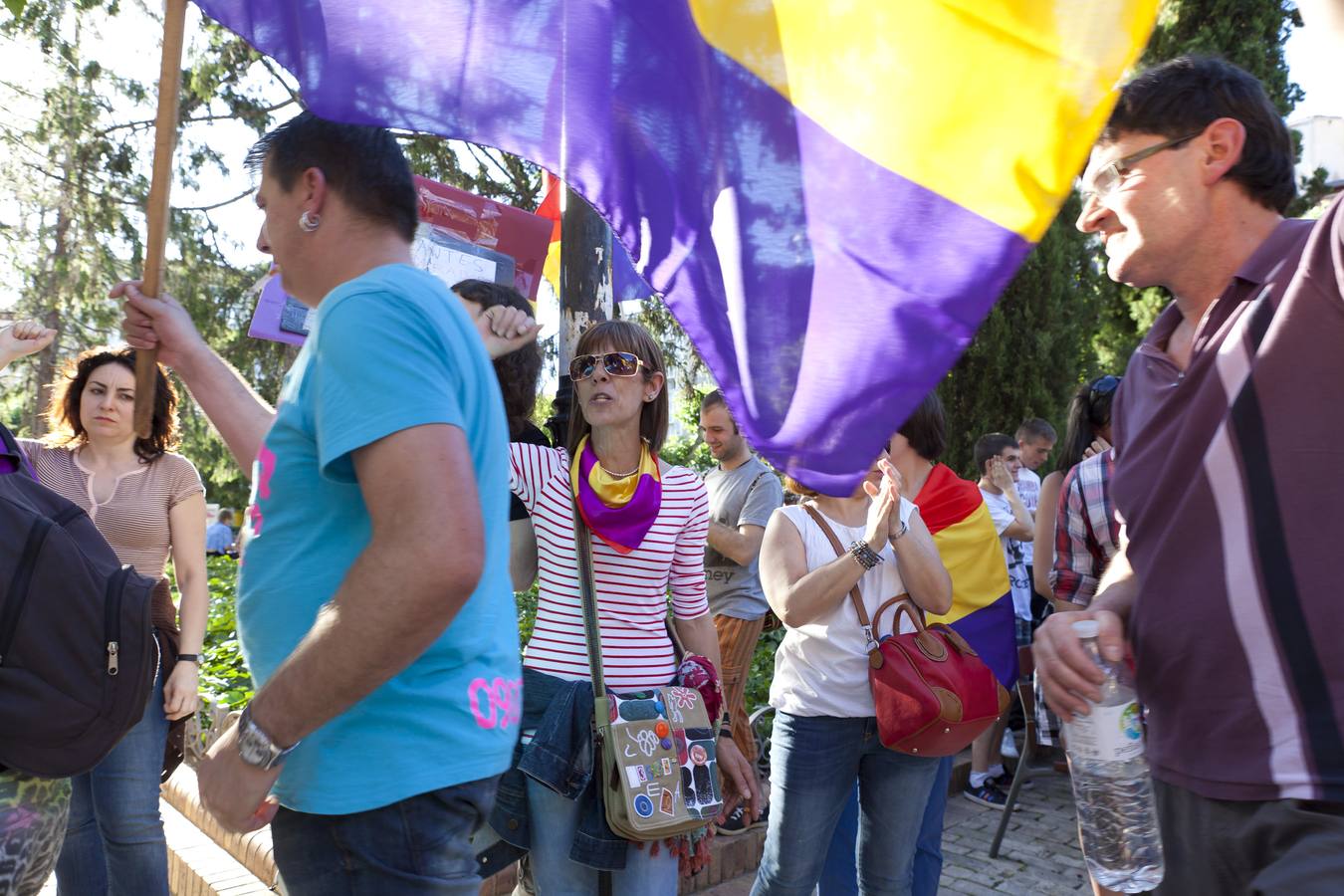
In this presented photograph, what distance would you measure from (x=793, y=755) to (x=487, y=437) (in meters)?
1.88

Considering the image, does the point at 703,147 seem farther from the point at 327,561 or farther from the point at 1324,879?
the point at 1324,879

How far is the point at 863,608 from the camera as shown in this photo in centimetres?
326

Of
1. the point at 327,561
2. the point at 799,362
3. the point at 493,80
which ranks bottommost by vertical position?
the point at 327,561

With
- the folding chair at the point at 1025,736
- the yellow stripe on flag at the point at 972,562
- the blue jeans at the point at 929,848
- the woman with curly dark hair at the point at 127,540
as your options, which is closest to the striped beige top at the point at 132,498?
the woman with curly dark hair at the point at 127,540

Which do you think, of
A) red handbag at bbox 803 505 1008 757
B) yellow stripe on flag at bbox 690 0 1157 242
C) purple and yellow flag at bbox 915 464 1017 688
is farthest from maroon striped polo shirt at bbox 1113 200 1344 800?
purple and yellow flag at bbox 915 464 1017 688

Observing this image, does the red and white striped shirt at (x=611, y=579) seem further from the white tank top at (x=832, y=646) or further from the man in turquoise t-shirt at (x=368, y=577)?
the man in turquoise t-shirt at (x=368, y=577)

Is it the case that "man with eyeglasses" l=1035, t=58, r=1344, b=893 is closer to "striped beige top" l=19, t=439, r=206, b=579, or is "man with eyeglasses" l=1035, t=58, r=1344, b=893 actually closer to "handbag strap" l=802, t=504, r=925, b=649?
"handbag strap" l=802, t=504, r=925, b=649

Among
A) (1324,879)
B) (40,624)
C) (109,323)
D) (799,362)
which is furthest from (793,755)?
(109,323)

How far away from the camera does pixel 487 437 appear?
68.1 inches

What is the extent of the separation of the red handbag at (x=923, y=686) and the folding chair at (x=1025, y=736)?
1.52 meters

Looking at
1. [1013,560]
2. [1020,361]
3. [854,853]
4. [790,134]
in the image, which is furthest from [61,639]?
[1020,361]

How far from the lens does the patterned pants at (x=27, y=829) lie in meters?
2.15

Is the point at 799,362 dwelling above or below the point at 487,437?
above

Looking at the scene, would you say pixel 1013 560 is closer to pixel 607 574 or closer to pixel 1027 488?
pixel 1027 488
